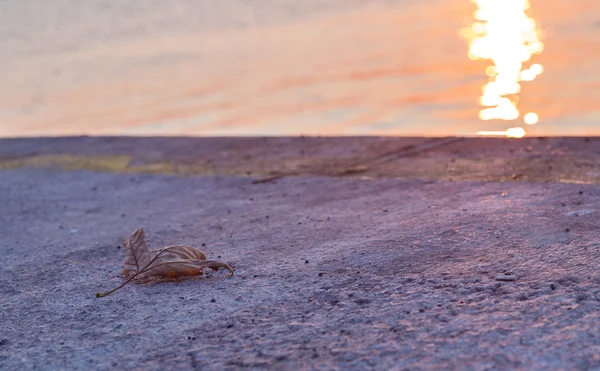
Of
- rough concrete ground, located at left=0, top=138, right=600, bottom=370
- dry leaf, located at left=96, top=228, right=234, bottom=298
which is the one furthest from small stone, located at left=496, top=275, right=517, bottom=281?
dry leaf, located at left=96, top=228, right=234, bottom=298

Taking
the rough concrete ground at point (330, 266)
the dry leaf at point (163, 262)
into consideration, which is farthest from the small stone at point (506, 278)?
the dry leaf at point (163, 262)

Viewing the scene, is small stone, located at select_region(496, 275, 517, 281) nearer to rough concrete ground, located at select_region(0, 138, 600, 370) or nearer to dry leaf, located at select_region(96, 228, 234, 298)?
rough concrete ground, located at select_region(0, 138, 600, 370)

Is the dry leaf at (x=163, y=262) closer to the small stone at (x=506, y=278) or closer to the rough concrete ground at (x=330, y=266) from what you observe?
the rough concrete ground at (x=330, y=266)

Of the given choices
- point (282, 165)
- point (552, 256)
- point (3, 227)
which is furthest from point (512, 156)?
point (3, 227)

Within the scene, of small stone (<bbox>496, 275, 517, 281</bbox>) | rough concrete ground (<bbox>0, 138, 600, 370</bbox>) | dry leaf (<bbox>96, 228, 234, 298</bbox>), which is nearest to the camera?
rough concrete ground (<bbox>0, 138, 600, 370</bbox>)

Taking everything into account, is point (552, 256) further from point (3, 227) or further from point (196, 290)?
point (3, 227)

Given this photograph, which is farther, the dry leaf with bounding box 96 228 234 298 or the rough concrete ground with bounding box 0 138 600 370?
the dry leaf with bounding box 96 228 234 298
